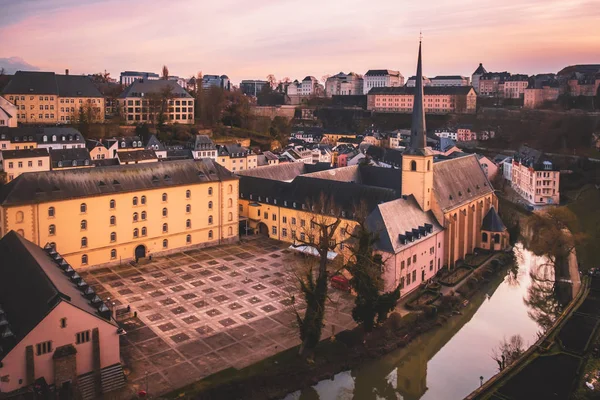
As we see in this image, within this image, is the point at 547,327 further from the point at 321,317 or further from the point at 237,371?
the point at 237,371

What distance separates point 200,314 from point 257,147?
46392mm

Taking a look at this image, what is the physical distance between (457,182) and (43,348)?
28414 mm

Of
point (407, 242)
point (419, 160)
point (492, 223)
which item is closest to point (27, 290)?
point (407, 242)

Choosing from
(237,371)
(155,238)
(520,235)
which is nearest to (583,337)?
(237,371)

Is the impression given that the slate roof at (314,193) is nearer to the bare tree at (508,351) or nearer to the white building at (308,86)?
the bare tree at (508,351)

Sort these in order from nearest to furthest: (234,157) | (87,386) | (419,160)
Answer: (87,386)
(419,160)
(234,157)

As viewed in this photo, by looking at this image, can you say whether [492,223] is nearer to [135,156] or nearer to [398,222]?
[398,222]

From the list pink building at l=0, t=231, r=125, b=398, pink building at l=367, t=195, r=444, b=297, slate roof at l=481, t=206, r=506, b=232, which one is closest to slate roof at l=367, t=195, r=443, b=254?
pink building at l=367, t=195, r=444, b=297

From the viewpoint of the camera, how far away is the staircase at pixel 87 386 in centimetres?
1819

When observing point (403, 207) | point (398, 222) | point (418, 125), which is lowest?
point (398, 222)

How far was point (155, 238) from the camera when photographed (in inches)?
1337

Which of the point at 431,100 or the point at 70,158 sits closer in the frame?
the point at 70,158

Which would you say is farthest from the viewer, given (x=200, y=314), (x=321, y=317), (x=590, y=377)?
(x=200, y=314)

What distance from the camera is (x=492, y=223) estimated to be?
126 ft
